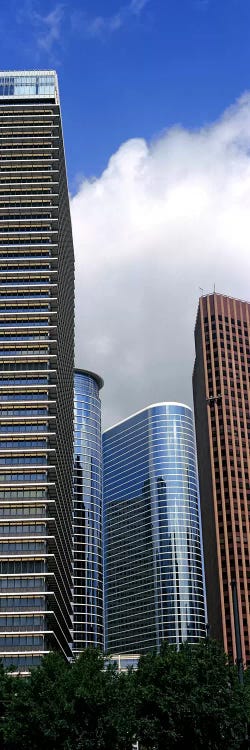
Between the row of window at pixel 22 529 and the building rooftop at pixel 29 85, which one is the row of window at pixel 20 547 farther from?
the building rooftop at pixel 29 85

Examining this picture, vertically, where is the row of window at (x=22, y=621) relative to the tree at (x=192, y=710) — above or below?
above

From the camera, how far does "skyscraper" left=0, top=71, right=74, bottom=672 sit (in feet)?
396

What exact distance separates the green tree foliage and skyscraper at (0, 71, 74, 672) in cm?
3643

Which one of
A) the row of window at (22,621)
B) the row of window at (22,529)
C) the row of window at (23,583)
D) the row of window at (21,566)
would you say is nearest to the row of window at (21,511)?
the row of window at (22,529)

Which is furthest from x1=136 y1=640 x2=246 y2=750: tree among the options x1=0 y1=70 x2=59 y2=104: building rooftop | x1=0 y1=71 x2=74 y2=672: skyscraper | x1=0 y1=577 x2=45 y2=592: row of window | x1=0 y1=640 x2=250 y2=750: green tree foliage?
x1=0 y1=70 x2=59 y2=104: building rooftop

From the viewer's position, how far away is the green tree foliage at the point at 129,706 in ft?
232

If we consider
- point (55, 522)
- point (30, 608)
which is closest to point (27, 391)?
point (55, 522)

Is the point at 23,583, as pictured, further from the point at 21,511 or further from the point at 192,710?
the point at 192,710

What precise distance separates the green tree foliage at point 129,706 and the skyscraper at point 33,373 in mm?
36434

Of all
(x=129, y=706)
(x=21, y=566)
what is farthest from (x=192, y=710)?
(x=21, y=566)

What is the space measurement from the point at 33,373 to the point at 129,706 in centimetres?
6954

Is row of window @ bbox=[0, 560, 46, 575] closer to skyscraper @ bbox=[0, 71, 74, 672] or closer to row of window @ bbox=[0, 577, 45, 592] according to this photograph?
skyscraper @ bbox=[0, 71, 74, 672]

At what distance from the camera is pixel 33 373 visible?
445 feet

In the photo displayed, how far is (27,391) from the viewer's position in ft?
444
